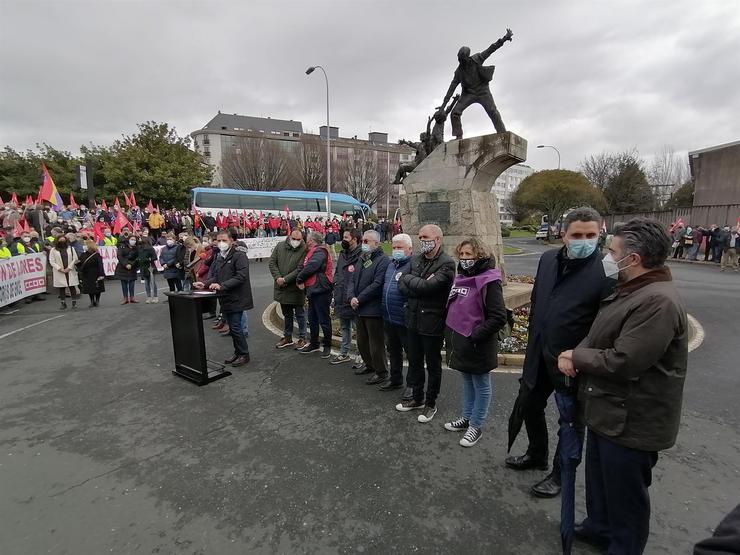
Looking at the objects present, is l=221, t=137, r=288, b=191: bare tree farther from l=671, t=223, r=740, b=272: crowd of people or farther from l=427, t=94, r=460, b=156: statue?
l=427, t=94, r=460, b=156: statue

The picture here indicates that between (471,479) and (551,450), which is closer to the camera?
(471,479)

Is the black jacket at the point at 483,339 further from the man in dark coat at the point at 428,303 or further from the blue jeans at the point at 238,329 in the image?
the blue jeans at the point at 238,329

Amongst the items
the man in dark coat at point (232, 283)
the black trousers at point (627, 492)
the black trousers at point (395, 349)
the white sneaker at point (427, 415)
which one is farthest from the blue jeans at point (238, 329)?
the black trousers at point (627, 492)

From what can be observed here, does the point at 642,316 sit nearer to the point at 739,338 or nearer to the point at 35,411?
the point at 35,411

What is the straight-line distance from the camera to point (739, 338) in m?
6.42

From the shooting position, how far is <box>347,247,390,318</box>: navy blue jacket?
4500 millimetres

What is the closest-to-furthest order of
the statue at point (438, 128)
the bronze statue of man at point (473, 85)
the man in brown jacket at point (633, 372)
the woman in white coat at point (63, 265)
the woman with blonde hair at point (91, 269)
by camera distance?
the man in brown jacket at point (633, 372) → the bronze statue of man at point (473, 85) → the statue at point (438, 128) → the woman with blonde hair at point (91, 269) → the woman in white coat at point (63, 265)

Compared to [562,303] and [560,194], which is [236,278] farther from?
[560,194]

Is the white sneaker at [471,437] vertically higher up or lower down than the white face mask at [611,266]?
lower down

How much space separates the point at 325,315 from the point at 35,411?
348 centimetres

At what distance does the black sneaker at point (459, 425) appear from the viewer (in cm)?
359

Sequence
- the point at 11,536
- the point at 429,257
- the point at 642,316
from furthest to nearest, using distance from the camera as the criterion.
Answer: the point at 429,257 < the point at 11,536 < the point at 642,316

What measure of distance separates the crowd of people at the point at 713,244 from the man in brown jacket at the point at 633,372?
1698cm

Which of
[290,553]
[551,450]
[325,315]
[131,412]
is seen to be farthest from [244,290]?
[551,450]
